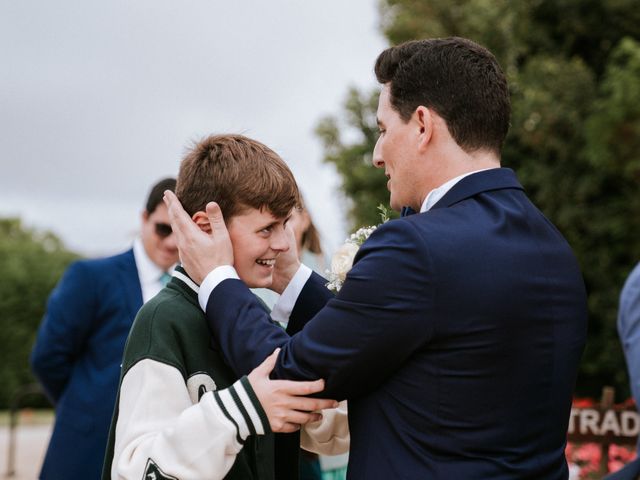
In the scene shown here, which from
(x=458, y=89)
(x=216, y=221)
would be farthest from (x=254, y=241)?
(x=458, y=89)

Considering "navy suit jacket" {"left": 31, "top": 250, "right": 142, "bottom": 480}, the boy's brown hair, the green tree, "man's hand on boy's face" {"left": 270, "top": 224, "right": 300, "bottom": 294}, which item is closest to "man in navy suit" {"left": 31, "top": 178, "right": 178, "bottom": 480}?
"navy suit jacket" {"left": 31, "top": 250, "right": 142, "bottom": 480}

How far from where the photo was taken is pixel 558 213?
10.2 metres

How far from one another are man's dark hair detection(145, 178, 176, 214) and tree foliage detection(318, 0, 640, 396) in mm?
5320

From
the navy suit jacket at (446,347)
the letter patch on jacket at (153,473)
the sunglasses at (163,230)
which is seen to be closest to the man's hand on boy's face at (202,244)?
the navy suit jacket at (446,347)

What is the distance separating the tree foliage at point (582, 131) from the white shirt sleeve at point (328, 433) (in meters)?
6.54

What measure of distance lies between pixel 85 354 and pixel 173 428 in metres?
2.72

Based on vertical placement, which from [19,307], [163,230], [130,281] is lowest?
[19,307]

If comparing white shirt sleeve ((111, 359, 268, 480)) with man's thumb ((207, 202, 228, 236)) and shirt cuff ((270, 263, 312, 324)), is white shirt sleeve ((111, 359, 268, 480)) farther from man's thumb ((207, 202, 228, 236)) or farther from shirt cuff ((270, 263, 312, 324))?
shirt cuff ((270, 263, 312, 324))

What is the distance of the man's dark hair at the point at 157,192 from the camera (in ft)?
16.1

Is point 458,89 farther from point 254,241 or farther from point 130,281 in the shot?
point 130,281

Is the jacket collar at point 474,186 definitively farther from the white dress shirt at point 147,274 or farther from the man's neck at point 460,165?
the white dress shirt at point 147,274

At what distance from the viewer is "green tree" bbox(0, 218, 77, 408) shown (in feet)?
63.7

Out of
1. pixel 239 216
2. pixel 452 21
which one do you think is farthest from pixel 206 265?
pixel 452 21

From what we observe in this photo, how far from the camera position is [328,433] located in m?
2.94
